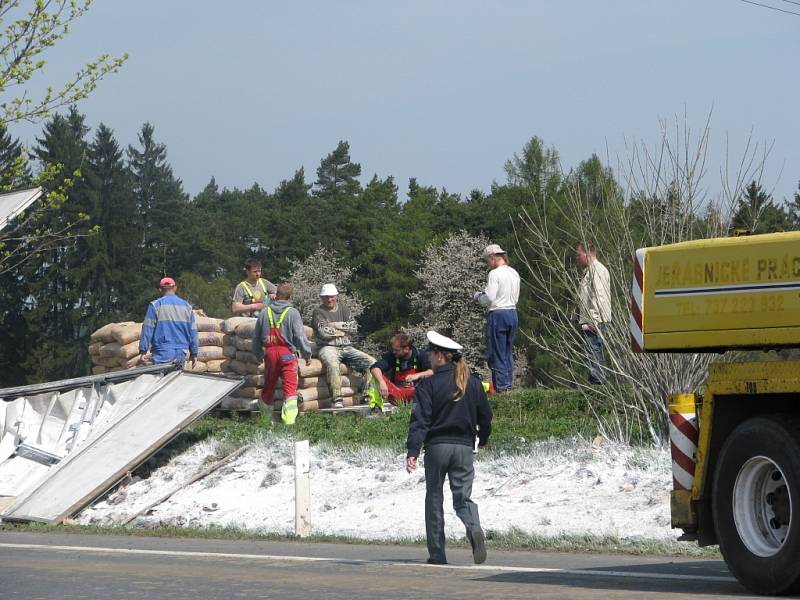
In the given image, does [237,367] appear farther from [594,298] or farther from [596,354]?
[594,298]

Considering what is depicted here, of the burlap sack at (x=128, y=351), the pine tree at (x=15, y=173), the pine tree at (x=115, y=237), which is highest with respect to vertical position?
the pine tree at (x=115, y=237)

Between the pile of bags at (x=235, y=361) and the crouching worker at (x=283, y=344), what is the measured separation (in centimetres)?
58

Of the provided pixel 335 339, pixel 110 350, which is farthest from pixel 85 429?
pixel 110 350

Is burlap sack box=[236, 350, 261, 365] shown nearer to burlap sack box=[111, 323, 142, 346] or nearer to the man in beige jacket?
burlap sack box=[111, 323, 142, 346]

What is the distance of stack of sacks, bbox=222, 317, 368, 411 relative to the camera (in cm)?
2111

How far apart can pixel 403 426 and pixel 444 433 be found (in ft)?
23.9

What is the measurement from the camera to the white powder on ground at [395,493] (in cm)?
1368

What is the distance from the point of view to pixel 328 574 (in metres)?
9.73

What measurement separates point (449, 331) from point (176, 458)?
69861mm

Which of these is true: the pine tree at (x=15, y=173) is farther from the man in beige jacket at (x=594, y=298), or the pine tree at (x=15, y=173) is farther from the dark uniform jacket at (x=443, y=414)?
the dark uniform jacket at (x=443, y=414)

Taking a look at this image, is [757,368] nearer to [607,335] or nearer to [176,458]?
[607,335]

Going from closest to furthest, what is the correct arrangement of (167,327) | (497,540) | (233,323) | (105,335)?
(497,540) → (167,327) → (233,323) → (105,335)

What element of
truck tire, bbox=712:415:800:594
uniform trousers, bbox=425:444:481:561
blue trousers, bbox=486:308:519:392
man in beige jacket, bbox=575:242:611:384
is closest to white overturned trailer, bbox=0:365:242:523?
blue trousers, bbox=486:308:519:392

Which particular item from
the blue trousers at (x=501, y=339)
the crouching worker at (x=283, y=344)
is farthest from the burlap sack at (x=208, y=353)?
the blue trousers at (x=501, y=339)
